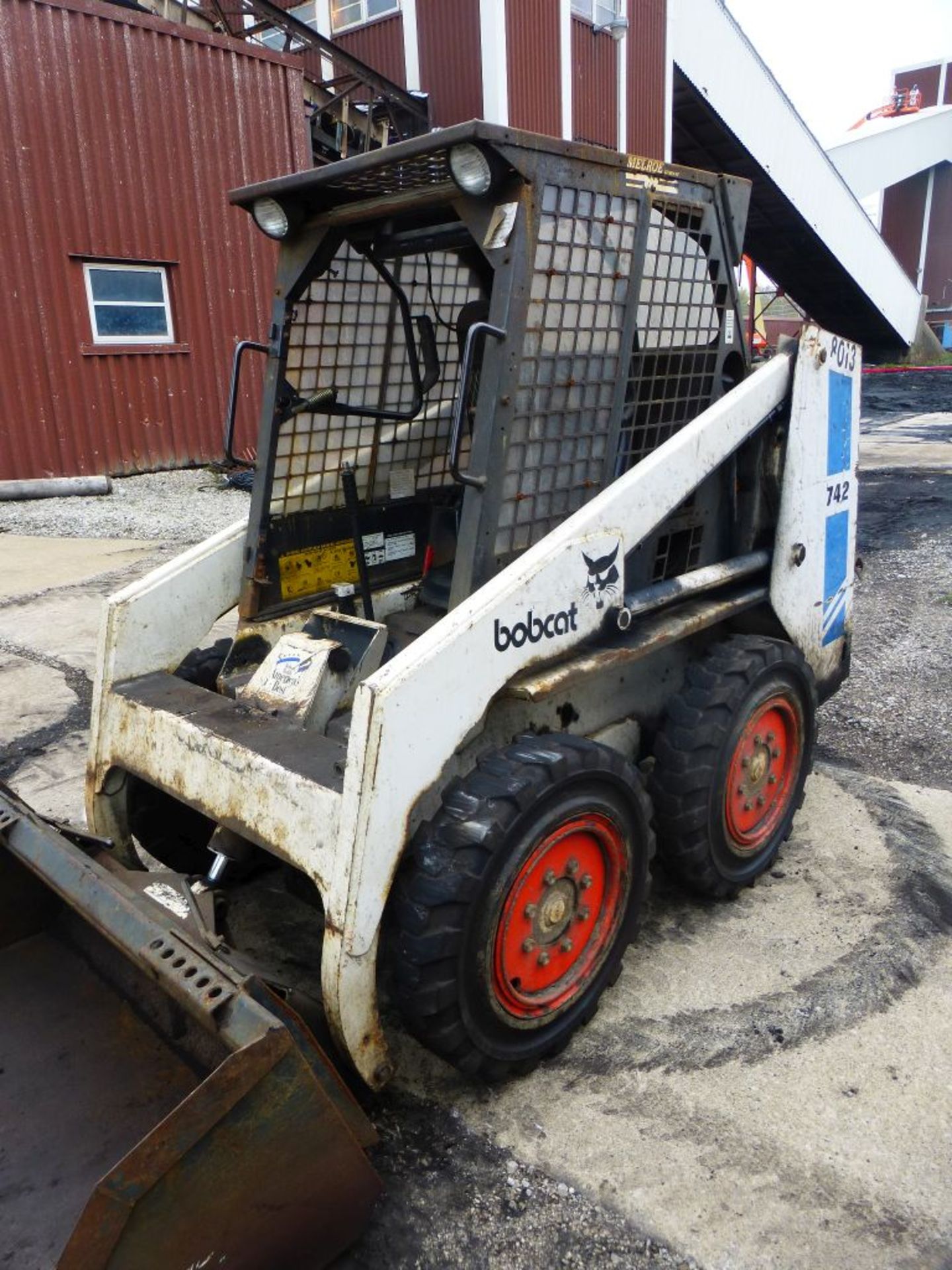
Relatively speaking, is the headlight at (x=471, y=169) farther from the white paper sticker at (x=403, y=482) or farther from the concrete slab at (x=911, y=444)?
the concrete slab at (x=911, y=444)

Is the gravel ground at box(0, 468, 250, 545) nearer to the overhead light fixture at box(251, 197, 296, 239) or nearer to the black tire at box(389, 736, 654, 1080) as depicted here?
the overhead light fixture at box(251, 197, 296, 239)

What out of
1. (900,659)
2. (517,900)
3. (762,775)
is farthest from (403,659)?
(900,659)

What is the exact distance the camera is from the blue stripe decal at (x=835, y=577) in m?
3.41

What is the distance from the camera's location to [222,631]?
567 cm

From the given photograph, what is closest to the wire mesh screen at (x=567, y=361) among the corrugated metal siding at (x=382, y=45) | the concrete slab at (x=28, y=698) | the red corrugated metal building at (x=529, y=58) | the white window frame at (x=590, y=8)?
the concrete slab at (x=28, y=698)

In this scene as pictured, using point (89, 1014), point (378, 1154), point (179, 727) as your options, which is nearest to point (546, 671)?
point (179, 727)

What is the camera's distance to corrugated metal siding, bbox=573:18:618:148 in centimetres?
1344

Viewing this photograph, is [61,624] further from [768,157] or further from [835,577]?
[768,157]

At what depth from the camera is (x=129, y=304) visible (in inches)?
408

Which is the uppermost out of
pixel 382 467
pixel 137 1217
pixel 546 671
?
pixel 382 467

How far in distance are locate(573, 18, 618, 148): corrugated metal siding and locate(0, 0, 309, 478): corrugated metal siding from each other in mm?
4423

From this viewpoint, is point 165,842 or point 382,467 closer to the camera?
point 165,842

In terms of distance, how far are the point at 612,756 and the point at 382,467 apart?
1.43 metres

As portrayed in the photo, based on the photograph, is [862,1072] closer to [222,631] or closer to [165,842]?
[165,842]
